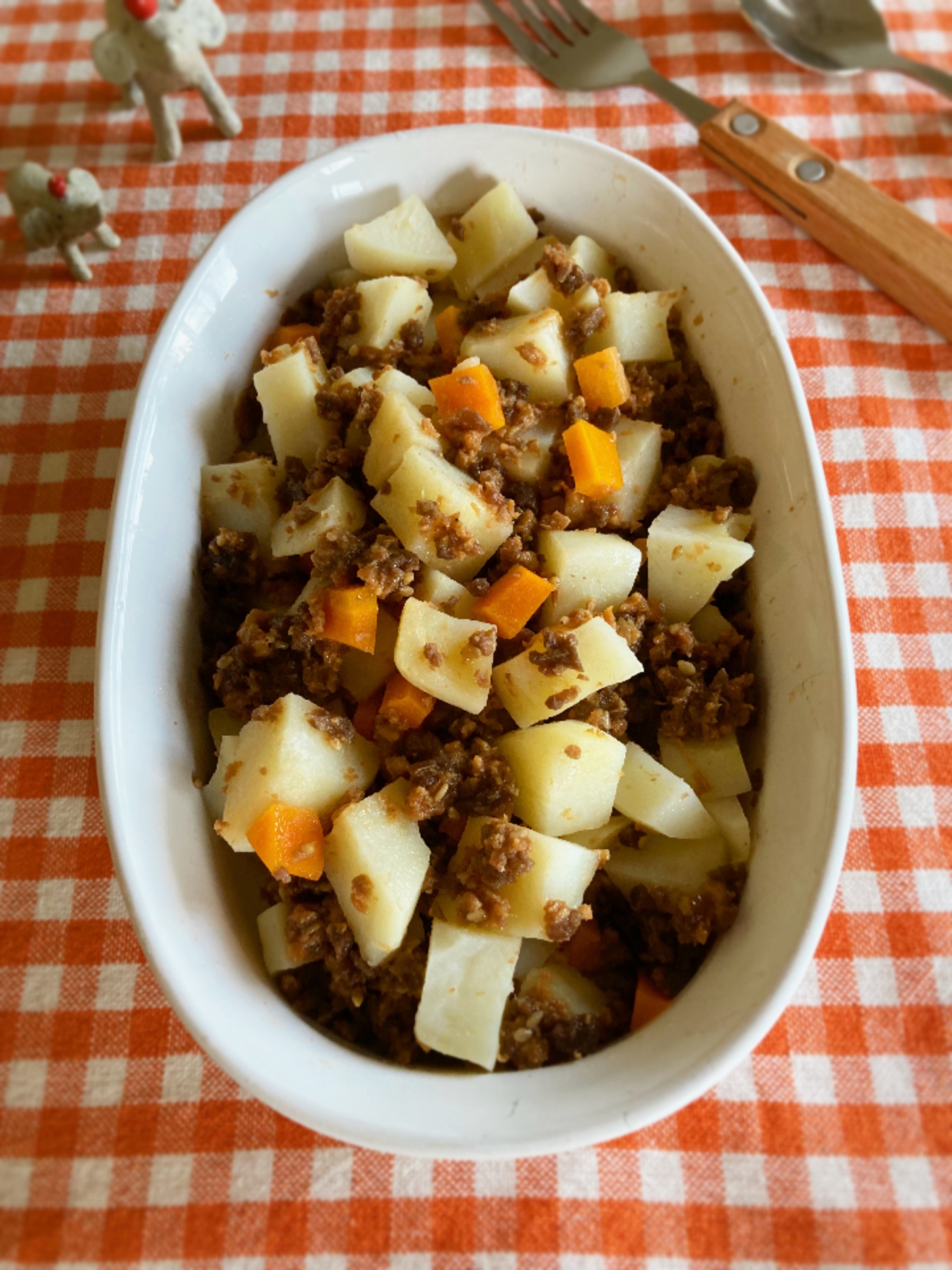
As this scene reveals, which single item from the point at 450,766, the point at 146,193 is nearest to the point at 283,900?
the point at 450,766

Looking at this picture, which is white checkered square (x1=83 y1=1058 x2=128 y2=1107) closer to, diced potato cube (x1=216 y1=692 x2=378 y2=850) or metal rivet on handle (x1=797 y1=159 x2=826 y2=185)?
diced potato cube (x1=216 y1=692 x2=378 y2=850)

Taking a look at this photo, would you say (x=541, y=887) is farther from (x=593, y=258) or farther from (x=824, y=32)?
(x=824, y=32)

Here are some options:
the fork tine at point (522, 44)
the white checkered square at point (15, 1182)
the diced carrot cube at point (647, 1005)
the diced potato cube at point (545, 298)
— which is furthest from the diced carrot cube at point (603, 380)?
the white checkered square at point (15, 1182)

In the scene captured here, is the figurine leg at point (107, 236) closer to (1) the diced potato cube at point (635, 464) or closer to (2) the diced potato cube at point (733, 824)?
(1) the diced potato cube at point (635, 464)

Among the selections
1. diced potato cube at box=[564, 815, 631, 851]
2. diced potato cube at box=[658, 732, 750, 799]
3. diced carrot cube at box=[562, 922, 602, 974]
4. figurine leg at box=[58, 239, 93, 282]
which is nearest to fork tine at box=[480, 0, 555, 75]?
figurine leg at box=[58, 239, 93, 282]

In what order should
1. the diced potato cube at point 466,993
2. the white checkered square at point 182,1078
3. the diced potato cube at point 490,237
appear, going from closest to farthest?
the diced potato cube at point 466,993
the white checkered square at point 182,1078
the diced potato cube at point 490,237

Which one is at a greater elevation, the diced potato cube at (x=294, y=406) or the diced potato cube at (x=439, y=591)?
the diced potato cube at (x=294, y=406)

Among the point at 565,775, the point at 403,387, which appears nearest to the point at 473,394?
the point at 403,387

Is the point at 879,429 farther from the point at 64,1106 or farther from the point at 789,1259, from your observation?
the point at 64,1106
